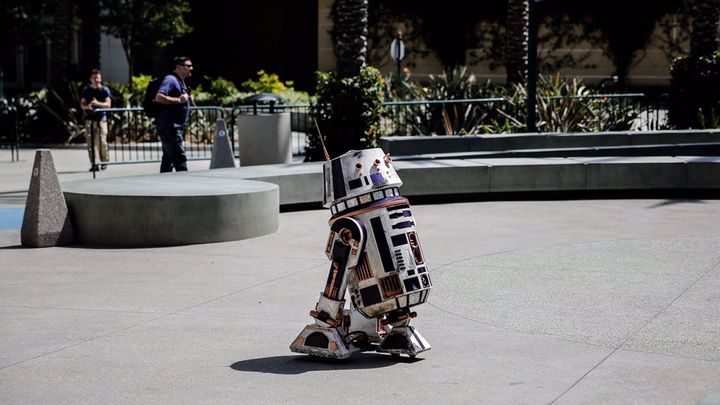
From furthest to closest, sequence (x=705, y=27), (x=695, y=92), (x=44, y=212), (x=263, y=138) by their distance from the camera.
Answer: (x=705, y=27), (x=695, y=92), (x=263, y=138), (x=44, y=212)

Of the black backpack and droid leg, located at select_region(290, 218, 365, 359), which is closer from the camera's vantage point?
droid leg, located at select_region(290, 218, 365, 359)

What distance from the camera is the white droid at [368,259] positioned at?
20.1 ft

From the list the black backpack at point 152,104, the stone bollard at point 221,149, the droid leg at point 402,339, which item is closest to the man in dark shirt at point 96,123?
the stone bollard at point 221,149

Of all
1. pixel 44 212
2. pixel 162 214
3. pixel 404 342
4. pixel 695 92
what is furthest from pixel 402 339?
pixel 695 92

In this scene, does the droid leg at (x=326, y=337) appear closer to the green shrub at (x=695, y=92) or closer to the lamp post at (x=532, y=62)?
the lamp post at (x=532, y=62)

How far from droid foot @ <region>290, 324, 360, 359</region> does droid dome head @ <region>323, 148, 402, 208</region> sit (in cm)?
75

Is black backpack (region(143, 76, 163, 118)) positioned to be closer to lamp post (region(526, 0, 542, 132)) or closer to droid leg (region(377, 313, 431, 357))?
lamp post (region(526, 0, 542, 132))

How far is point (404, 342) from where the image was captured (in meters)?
6.23

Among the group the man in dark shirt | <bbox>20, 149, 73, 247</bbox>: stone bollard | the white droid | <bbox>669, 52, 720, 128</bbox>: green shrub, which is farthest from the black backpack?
<bbox>669, 52, 720, 128</bbox>: green shrub

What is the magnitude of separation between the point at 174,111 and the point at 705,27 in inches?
487

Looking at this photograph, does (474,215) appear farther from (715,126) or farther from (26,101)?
(26,101)

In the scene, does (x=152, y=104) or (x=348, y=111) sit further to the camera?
(x=348, y=111)

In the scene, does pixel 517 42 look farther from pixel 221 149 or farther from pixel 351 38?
pixel 221 149

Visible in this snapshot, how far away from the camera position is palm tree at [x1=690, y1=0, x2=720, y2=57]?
70.1 ft
